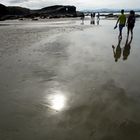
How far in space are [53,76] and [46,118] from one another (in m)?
3.29

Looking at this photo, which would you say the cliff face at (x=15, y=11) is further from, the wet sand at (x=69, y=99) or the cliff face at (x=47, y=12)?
the wet sand at (x=69, y=99)

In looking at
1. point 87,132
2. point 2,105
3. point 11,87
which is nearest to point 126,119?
point 87,132

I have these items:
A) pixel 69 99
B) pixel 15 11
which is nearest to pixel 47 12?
pixel 15 11

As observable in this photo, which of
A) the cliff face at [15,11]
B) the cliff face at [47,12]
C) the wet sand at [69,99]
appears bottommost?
the cliff face at [47,12]

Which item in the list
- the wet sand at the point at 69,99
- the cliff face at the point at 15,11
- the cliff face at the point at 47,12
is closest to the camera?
the wet sand at the point at 69,99

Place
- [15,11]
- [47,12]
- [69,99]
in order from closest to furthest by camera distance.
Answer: [69,99]
[15,11]
[47,12]

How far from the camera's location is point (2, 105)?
246 inches

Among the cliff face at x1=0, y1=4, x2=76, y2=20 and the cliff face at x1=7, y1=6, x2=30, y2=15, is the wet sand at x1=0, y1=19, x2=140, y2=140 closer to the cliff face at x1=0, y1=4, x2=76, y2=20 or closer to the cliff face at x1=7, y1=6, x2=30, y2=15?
Result: the cliff face at x1=0, y1=4, x2=76, y2=20

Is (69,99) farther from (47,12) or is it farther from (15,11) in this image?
(47,12)

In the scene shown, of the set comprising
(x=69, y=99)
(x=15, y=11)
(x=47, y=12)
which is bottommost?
(x=47, y=12)

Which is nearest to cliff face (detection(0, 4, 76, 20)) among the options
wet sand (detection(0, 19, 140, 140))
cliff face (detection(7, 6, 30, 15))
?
cliff face (detection(7, 6, 30, 15))

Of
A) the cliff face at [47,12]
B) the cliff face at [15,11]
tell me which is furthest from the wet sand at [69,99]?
the cliff face at [15,11]

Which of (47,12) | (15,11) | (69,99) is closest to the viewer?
(69,99)

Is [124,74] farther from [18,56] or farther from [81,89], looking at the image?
[18,56]
